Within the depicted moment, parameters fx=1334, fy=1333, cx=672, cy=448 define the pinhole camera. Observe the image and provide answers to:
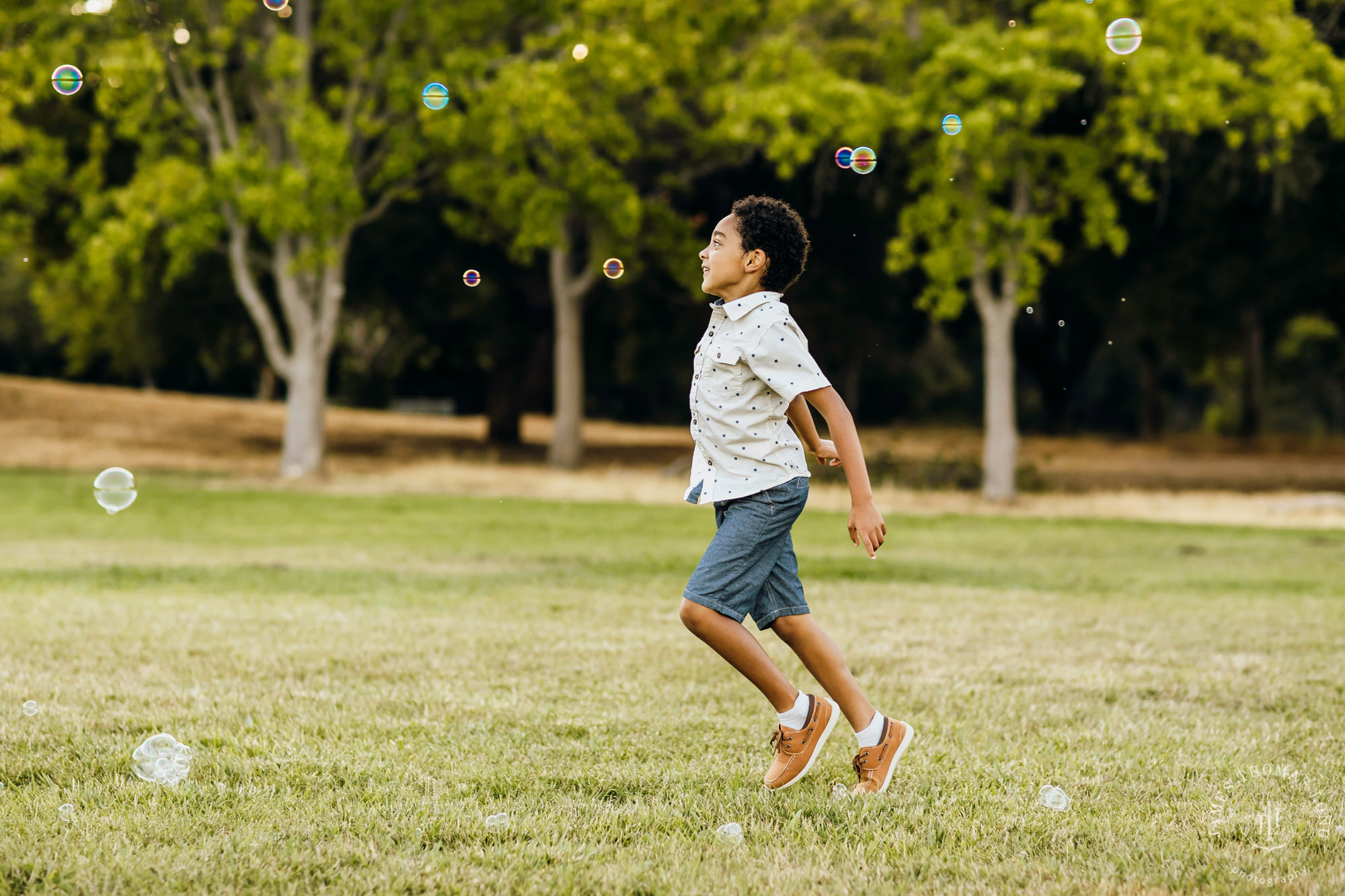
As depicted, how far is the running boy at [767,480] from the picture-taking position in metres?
4.18

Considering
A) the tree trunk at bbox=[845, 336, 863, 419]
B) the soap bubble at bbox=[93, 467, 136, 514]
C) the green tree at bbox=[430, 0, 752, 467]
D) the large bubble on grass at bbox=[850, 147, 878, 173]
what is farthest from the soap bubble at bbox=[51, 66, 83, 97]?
the tree trunk at bbox=[845, 336, 863, 419]

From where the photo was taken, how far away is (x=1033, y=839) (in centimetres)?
381

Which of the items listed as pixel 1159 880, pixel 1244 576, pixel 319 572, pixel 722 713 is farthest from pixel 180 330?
pixel 1159 880

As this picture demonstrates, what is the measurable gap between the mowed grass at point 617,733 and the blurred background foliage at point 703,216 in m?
11.0

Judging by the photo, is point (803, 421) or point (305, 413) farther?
point (305, 413)

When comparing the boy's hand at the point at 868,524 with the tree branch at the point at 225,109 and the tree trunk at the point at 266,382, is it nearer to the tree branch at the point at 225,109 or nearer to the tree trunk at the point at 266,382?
the tree branch at the point at 225,109

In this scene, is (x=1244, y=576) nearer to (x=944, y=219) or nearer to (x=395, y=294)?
(x=944, y=219)

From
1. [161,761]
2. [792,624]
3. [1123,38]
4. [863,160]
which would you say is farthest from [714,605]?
[1123,38]

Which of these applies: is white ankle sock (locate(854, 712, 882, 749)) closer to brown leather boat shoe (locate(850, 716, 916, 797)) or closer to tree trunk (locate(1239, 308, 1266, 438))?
brown leather boat shoe (locate(850, 716, 916, 797))

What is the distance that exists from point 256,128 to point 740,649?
20.7 m

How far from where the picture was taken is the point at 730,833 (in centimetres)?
381

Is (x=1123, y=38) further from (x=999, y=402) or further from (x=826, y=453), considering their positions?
(x=999, y=402)

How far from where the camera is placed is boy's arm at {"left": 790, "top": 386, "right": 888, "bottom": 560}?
407 centimetres

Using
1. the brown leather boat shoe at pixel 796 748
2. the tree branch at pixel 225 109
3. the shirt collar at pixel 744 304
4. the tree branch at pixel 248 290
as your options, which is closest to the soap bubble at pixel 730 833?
the brown leather boat shoe at pixel 796 748
